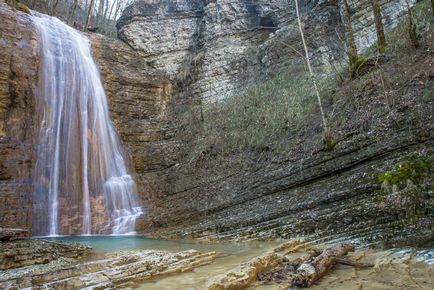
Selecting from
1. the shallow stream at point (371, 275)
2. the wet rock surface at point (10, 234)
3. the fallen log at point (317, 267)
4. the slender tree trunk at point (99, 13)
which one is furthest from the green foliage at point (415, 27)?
the slender tree trunk at point (99, 13)

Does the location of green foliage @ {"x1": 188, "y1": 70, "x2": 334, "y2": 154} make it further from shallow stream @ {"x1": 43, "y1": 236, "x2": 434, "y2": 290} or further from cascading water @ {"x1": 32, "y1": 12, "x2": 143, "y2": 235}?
shallow stream @ {"x1": 43, "y1": 236, "x2": 434, "y2": 290}

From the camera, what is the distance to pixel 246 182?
10844 mm

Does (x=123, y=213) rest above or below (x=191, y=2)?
below

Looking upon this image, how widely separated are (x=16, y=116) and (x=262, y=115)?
9184 millimetres

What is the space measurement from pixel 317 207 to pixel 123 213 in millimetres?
7845

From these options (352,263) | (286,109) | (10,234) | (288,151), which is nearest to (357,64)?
(286,109)

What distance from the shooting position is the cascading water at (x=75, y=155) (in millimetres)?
11898

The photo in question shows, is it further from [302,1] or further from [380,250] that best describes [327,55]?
[380,250]

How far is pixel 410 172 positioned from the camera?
6.11 meters

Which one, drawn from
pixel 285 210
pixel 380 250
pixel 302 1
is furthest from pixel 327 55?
pixel 380 250

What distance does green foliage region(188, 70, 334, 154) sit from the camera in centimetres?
1188

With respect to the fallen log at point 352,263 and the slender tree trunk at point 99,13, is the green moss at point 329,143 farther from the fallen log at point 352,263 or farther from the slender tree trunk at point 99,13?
the slender tree trunk at point 99,13

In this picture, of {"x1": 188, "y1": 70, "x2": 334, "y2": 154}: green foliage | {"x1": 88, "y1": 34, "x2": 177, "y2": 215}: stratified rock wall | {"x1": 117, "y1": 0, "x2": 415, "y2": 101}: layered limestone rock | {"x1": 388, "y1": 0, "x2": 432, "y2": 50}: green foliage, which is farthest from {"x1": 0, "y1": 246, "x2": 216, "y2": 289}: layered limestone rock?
{"x1": 117, "y1": 0, "x2": 415, "y2": 101}: layered limestone rock

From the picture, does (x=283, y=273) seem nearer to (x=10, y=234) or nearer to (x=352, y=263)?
(x=352, y=263)
